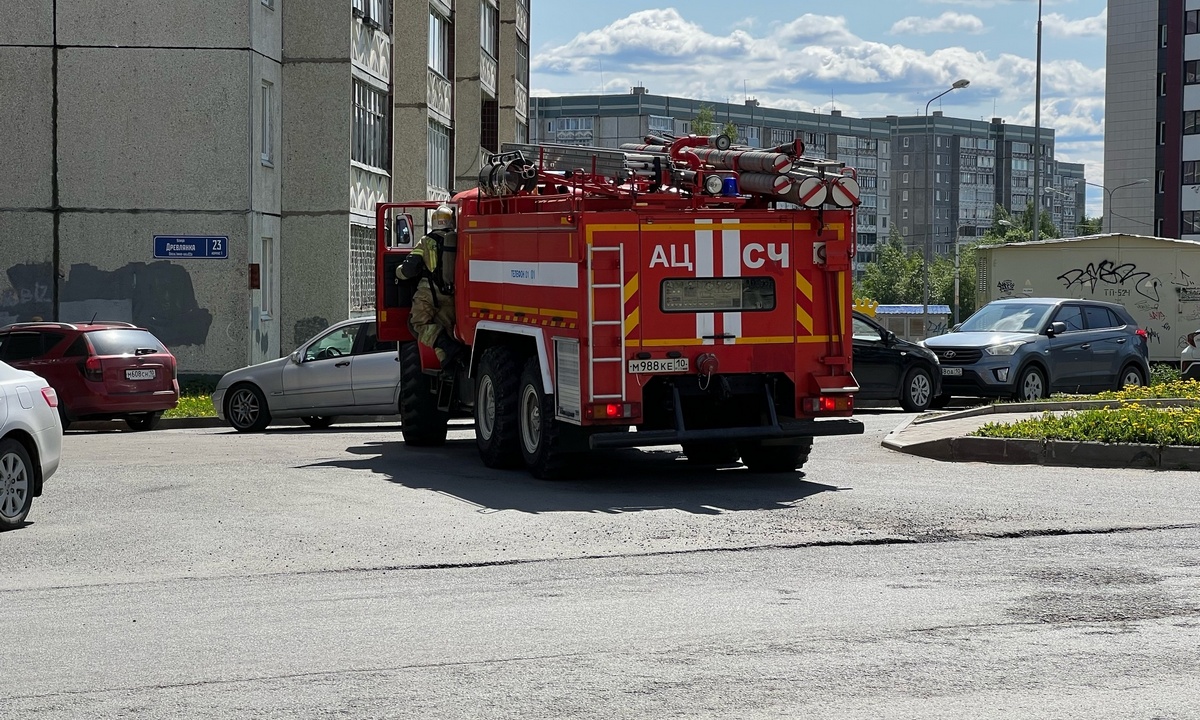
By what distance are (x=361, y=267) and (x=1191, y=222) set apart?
6765 centimetres

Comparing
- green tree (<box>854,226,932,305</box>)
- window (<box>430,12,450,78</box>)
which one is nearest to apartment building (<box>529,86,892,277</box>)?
green tree (<box>854,226,932,305</box>)

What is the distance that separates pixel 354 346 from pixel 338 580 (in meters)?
12.2

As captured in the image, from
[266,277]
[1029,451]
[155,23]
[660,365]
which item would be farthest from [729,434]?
[155,23]

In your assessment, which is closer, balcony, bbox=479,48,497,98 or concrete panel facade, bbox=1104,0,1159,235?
balcony, bbox=479,48,497,98

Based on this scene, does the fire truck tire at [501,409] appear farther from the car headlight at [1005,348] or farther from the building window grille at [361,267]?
the building window grille at [361,267]

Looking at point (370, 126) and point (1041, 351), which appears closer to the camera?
point (1041, 351)

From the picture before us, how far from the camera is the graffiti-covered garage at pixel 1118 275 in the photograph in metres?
29.3

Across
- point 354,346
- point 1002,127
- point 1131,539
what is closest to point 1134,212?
point 1002,127

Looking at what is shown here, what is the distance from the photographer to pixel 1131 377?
24.6 metres

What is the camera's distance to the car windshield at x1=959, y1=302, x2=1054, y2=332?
2389 centimetres

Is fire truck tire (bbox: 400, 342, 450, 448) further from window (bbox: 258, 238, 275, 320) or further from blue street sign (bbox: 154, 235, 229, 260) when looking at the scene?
window (bbox: 258, 238, 275, 320)

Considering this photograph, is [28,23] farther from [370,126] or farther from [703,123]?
[703,123]

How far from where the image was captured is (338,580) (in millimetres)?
8805

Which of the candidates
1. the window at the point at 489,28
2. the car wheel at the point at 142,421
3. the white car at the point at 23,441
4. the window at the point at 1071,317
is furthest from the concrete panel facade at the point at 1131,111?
the white car at the point at 23,441
